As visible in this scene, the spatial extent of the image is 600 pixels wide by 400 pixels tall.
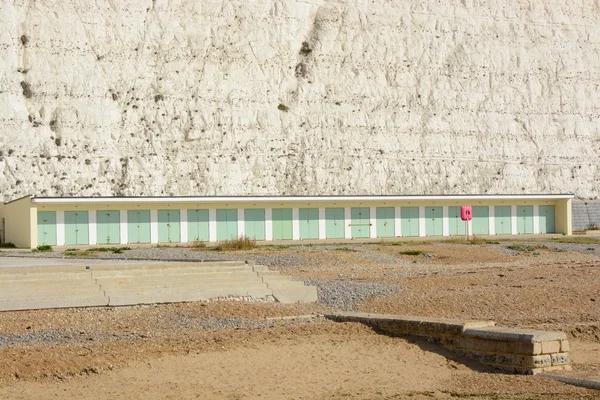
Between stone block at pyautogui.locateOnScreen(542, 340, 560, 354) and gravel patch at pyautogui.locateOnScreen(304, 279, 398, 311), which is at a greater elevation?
stone block at pyautogui.locateOnScreen(542, 340, 560, 354)

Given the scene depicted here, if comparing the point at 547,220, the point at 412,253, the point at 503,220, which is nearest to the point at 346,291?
the point at 412,253

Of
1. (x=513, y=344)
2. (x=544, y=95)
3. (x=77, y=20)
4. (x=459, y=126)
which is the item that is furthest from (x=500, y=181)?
(x=513, y=344)

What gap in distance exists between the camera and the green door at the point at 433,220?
43656 millimetres

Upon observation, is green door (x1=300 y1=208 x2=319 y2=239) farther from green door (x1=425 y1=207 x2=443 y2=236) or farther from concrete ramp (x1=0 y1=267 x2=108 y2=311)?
concrete ramp (x1=0 y1=267 x2=108 y2=311)

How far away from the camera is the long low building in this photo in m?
37.4

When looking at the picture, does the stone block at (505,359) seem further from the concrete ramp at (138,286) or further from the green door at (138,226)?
the green door at (138,226)

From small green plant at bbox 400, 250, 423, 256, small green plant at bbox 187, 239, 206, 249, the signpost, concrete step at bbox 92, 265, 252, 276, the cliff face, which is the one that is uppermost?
the cliff face

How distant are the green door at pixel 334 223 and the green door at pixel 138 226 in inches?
324

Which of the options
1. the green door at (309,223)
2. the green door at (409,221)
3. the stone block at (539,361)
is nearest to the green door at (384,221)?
the green door at (409,221)

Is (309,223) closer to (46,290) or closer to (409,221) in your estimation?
(409,221)

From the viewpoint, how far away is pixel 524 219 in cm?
4594

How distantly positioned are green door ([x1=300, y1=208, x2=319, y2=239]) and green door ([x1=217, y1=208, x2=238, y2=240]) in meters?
3.17

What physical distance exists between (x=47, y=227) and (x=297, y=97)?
20.5 meters

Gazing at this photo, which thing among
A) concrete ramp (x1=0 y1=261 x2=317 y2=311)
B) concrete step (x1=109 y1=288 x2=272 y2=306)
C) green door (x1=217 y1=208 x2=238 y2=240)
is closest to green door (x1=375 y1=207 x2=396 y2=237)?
green door (x1=217 y1=208 x2=238 y2=240)
